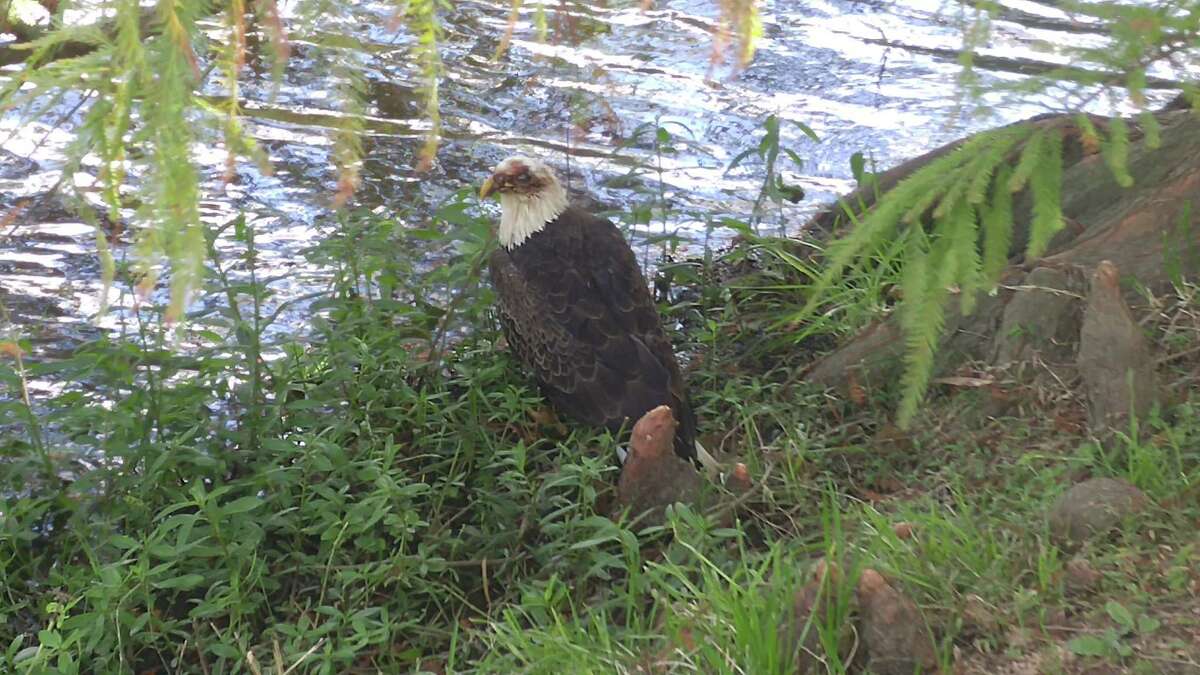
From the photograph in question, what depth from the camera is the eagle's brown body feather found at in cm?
468

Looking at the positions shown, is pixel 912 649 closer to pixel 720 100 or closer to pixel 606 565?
pixel 606 565

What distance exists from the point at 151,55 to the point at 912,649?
6.46 ft

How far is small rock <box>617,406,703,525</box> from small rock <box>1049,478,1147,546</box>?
1.15 meters

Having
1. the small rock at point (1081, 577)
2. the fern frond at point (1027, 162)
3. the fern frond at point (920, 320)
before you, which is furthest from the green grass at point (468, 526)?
the fern frond at point (1027, 162)

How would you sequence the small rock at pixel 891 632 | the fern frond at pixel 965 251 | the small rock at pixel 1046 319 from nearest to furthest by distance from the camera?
1. the fern frond at pixel 965 251
2. the small rock at pixel 891 632
3. the small rock at pixel 1046 319

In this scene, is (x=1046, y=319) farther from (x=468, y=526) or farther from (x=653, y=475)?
(x=468, y=526)

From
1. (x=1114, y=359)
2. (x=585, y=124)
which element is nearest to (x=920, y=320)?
(x=1114, y=359)

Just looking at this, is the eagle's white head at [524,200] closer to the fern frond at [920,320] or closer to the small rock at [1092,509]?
the small rock at [1092,509]

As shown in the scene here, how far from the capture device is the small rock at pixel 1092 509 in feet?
10.9

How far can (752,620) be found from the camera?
117 inches

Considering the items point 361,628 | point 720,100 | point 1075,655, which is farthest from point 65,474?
point 720,100

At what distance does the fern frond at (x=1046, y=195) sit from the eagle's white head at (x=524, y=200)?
3.00 m

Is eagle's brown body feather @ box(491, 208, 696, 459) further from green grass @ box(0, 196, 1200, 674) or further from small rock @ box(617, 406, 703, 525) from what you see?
small rock @ box(617, 406, 703, 525)

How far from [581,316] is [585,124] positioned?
1.50m
